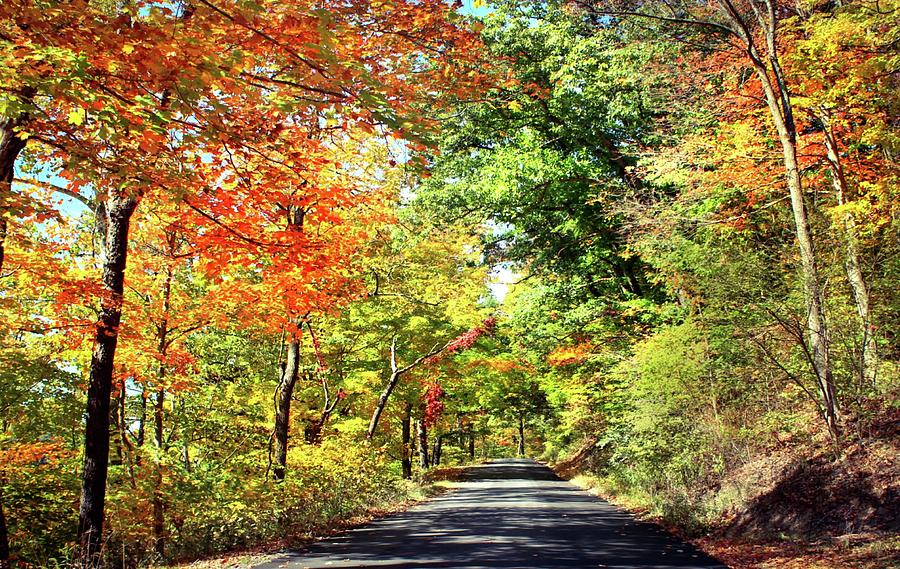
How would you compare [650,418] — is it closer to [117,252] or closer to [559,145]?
[559,145]

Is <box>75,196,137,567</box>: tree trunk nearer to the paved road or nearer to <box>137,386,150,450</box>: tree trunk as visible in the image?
the paved road

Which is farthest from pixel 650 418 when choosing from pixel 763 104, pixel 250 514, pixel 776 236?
pixel 250 514

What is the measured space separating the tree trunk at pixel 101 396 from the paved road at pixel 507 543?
2.34m

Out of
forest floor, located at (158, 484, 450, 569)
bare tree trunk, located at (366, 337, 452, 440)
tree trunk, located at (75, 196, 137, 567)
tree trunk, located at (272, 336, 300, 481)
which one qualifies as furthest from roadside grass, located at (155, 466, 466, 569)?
bare tree trunk, located at (366, 337, 452, 440)

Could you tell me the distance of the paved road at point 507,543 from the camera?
8.63 meters

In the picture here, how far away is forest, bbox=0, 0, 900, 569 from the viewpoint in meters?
6.15

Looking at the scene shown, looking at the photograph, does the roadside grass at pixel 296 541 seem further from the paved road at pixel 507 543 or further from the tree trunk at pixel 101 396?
the tree trunk at pixel 101 396

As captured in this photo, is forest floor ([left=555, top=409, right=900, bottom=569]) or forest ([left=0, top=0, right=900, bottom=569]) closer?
forest ([left=0, top=0, right=900, bottom=569])

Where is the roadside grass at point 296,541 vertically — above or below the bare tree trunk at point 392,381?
below

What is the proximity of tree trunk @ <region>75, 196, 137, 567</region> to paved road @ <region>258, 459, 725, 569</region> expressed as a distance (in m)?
2.34

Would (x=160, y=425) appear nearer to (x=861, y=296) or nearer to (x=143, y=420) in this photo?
(x=143, y=420)

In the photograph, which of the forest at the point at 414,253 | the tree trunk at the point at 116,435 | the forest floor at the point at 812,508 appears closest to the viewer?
the forest at the point at 414,253

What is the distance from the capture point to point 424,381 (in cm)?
2380

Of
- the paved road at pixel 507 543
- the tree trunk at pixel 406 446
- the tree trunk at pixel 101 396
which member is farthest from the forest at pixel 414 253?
the tree trunk at pixel 406 446
